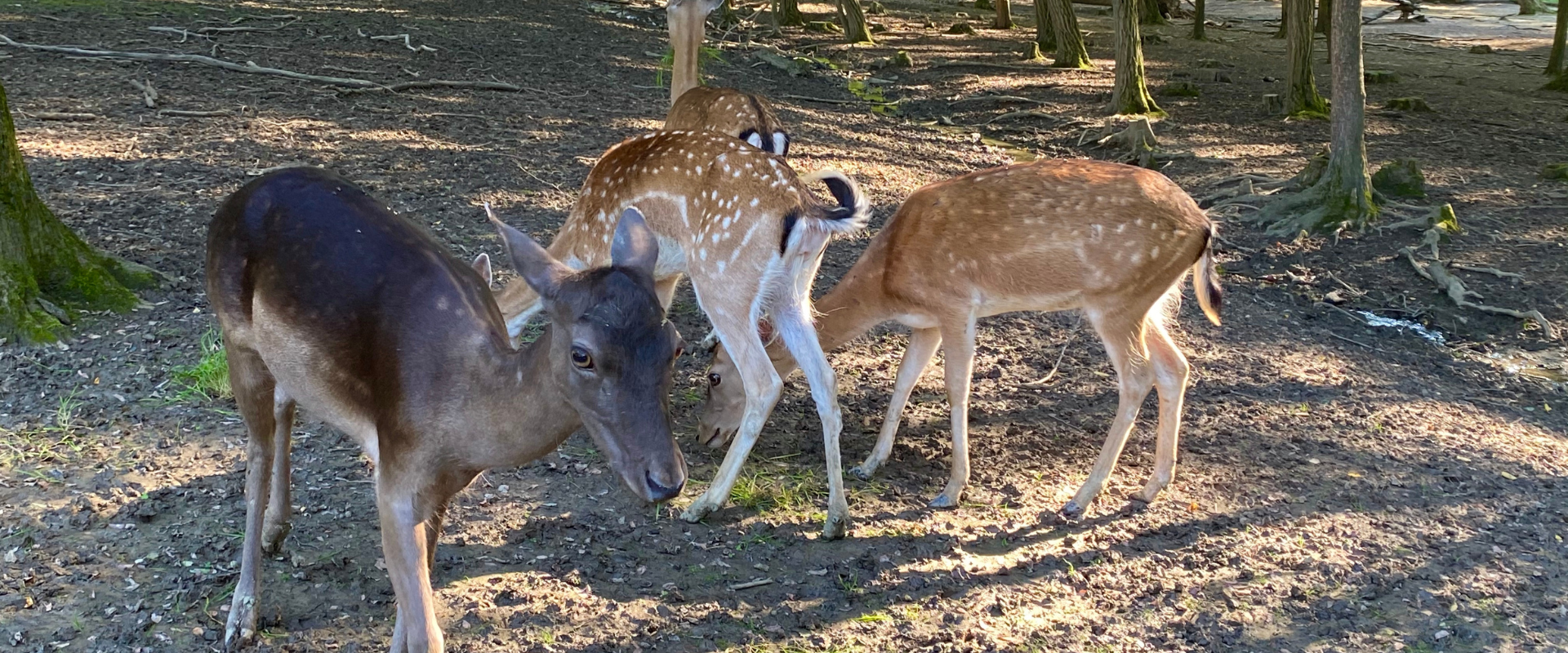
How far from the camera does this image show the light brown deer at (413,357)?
229cm

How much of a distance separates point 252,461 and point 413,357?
2.55 feet

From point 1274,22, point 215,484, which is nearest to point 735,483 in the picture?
point 215,484

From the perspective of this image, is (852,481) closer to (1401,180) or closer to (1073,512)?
(1073,512)

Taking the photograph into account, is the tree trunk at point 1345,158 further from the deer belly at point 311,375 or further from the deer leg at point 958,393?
the deer belly at point 311,375

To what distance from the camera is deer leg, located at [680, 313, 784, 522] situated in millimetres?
4148

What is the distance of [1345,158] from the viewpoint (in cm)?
784

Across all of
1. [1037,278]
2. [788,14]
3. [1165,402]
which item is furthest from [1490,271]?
[788,14]

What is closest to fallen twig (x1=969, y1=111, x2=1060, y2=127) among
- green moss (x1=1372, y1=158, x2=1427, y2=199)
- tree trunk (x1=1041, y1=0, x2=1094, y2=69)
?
tree trunk (x1=1041, y1=0, x2=1094, y2=69)

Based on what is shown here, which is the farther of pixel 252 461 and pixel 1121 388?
pixel 1121 388

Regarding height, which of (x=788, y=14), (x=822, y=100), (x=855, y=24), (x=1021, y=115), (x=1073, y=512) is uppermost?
(x=788, y=14)

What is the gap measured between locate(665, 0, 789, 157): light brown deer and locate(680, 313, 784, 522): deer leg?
76.5 inches

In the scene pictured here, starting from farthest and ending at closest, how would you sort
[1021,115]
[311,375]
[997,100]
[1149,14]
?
[1149,14]
[997,100]
[1021,115]
[311,375]

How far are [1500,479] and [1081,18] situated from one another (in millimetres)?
18162

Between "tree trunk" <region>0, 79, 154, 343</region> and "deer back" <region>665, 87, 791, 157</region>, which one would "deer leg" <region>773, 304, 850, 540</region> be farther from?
"tree trunk" <region>0, 79, 154, 343</region>
